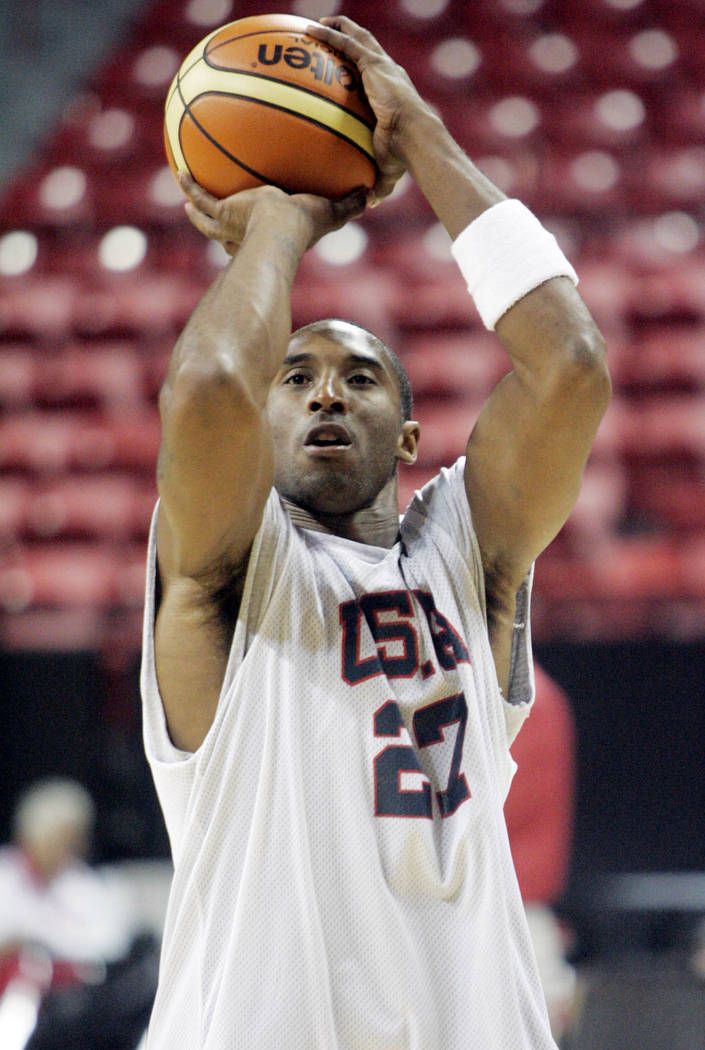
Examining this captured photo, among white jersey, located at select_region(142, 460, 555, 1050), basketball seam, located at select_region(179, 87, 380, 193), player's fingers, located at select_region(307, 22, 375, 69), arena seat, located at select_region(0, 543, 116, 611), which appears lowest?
white jersey, located at select_region(142, 460, 555, 1050)

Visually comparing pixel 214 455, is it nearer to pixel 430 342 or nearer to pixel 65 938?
pixel 65 938

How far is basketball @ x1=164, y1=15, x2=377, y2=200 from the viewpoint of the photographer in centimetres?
174

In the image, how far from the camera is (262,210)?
65.9 inches

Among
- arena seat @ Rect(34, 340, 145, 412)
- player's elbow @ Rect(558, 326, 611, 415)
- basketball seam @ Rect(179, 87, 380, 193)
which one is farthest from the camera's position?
arena seat @ Rect(34, 340, 145, 412)

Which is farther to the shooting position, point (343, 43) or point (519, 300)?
point (343, 43)

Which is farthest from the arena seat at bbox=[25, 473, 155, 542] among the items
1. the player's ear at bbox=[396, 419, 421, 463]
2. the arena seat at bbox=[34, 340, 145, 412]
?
the player's ear at bbox=[396, 419, 421, 463]

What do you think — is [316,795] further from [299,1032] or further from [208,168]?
[208,168]

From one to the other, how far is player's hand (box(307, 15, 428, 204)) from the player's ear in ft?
1.23

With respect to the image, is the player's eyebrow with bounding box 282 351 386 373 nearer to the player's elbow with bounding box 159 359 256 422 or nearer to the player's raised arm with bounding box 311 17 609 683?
the player's raised arm with bounding box 311 17 609 683

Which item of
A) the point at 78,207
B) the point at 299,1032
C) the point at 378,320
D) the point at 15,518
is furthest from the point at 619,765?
the point at 78,207

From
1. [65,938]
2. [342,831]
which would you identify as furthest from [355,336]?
[65,938]

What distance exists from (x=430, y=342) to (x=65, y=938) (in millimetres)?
3506

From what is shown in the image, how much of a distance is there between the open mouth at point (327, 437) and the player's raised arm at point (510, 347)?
0.20 meters

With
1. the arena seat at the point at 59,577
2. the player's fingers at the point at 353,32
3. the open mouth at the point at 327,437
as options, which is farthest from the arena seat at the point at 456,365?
the open mouth at the point at 327,437
